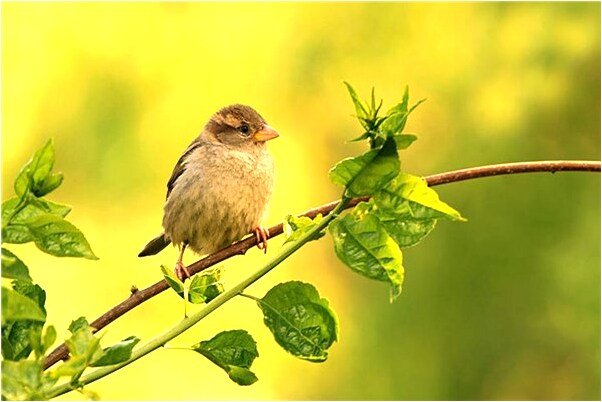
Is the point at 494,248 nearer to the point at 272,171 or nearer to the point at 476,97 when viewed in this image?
the point at 476,97

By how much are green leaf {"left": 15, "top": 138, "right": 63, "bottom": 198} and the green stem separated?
138mm

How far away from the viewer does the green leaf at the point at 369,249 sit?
774mm

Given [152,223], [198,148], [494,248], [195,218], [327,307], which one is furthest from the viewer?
[494,248]

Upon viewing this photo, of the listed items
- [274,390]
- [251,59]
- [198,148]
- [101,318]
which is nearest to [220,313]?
[274,390]

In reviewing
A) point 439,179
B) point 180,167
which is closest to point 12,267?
point 439,179

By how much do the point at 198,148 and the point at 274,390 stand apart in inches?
97.2

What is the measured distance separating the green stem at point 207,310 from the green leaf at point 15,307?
6 centimetres

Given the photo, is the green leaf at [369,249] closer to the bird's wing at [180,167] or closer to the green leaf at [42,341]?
the green leaf at [42,341]

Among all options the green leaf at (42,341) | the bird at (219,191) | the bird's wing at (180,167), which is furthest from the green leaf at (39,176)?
the bird's wing at (180,167)

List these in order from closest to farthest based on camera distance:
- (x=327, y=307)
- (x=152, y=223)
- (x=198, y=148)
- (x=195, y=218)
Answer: (x=327, y=307) → (x=195, y=218) → (x=198, y=148) → (x=152, y=223)

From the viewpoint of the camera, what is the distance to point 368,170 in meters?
0.78

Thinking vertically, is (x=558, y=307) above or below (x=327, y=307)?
below

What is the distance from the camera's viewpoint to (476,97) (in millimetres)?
5547

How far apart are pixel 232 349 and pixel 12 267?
0.74 ft
